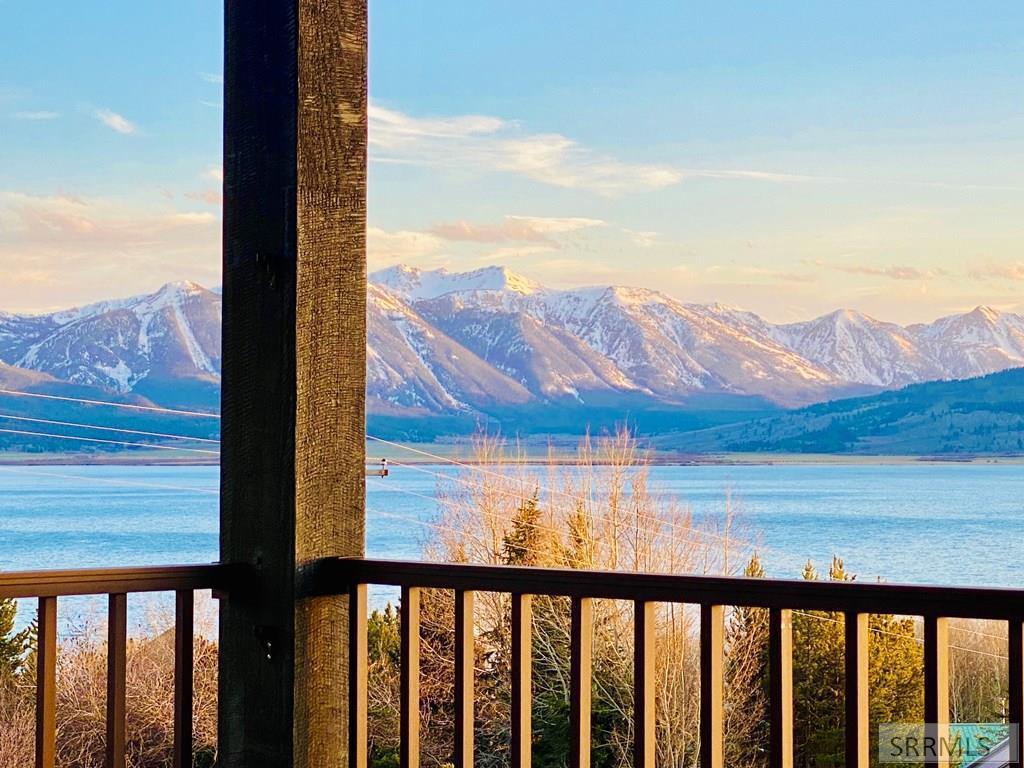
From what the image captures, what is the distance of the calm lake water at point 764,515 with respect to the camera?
2969cm

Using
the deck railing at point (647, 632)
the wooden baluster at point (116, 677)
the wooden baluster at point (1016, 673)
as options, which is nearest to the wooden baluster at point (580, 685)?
the deck railing at point (647, 632)

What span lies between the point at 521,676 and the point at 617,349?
43.3 metres

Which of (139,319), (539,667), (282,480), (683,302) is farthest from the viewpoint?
(683,302)

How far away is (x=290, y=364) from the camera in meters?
2.11

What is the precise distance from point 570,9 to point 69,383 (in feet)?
76.9

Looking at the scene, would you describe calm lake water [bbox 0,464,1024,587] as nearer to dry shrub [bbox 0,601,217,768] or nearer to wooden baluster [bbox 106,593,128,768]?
dry shrub [bbox 0,601,217,768]

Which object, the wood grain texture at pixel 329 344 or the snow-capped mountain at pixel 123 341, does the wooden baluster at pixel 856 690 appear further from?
the snow-capped mountain at pixel 123 341

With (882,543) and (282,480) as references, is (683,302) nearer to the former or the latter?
(882,543)

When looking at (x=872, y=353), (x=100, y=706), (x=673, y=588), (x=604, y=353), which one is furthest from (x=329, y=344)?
(x=604, y=353)

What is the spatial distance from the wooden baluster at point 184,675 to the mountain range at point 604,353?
35635 mm

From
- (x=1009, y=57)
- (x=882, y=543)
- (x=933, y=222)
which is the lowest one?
(x=882, y=543)

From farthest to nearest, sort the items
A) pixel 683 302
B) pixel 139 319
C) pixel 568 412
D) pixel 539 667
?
1. pixel 683 302
2. pixel 568 412
3. pixel 139 319
4. pixel 539 667

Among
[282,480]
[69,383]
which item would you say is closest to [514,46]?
[69,383]

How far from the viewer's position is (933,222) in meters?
42.1
